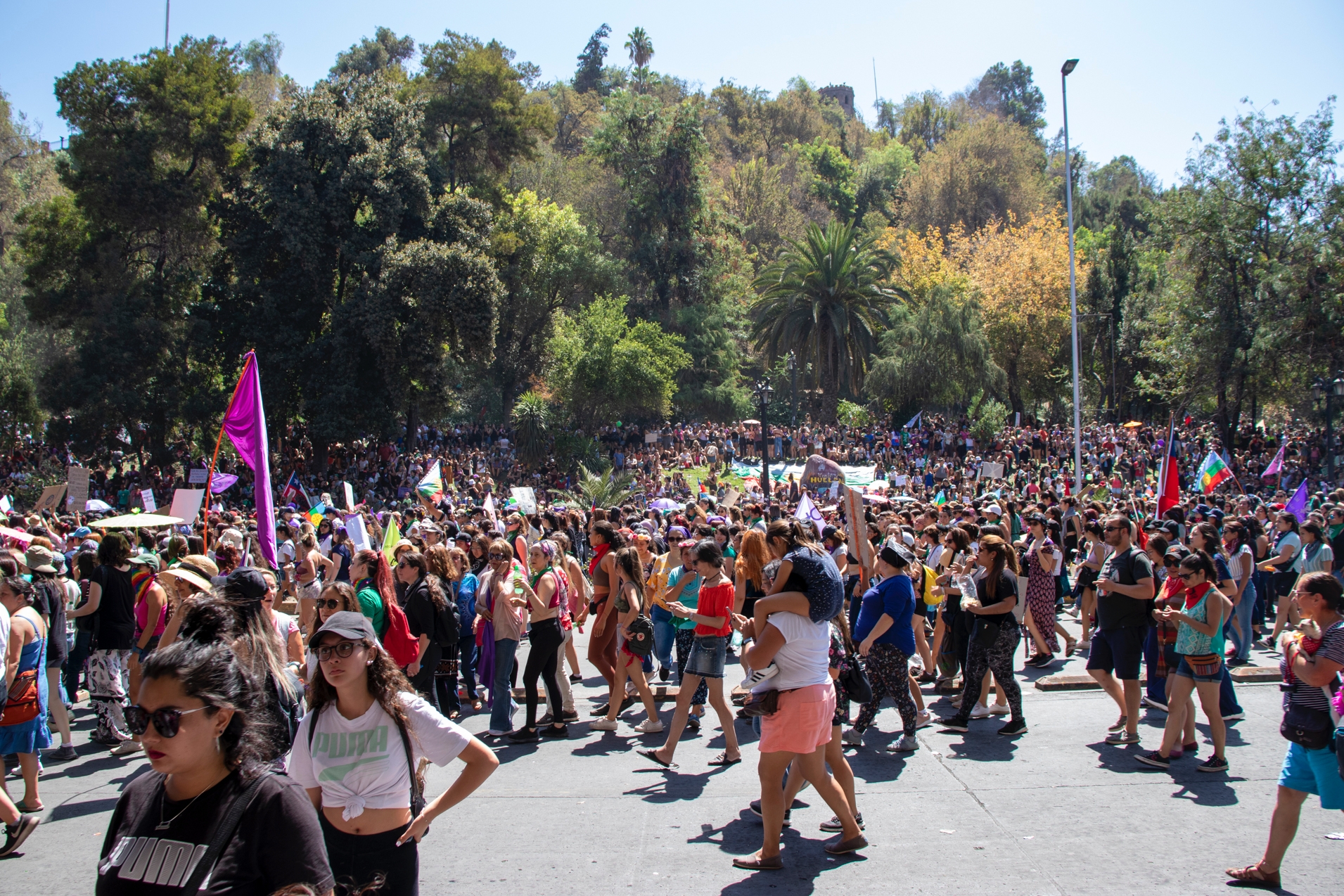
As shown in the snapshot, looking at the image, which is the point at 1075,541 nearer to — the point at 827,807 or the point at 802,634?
the point at 827,807

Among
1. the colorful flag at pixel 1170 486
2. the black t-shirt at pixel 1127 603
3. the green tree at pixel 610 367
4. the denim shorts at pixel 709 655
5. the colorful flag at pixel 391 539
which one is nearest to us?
the denim shorts at pixel 709 655

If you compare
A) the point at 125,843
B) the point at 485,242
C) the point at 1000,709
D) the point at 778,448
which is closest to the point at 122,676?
the point at 125,843

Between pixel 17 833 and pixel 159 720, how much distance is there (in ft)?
13.8

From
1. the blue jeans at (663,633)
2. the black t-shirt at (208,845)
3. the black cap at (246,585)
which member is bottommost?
the blue jeans at (663,633)

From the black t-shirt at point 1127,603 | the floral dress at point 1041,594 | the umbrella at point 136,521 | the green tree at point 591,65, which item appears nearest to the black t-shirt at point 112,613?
the umbrella at point 136,521

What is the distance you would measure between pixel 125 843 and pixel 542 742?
5.67 metres

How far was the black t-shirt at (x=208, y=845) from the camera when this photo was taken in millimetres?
2137

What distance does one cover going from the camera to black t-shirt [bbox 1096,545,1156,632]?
693 cm

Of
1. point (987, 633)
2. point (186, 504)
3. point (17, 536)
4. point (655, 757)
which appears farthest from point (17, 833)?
point (186, 504)

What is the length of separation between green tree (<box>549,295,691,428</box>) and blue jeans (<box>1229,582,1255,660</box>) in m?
28.8

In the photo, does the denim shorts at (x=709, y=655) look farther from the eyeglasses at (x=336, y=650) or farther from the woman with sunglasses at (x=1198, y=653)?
the eyeglasses at (x=336, y=650)

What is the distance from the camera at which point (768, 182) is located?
199 ft

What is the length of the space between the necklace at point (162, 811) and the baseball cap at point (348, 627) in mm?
895

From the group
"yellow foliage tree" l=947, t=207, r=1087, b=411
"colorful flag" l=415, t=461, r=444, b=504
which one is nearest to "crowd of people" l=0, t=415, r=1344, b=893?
"colorful flag" l=415, t=461, r=444, b=504
